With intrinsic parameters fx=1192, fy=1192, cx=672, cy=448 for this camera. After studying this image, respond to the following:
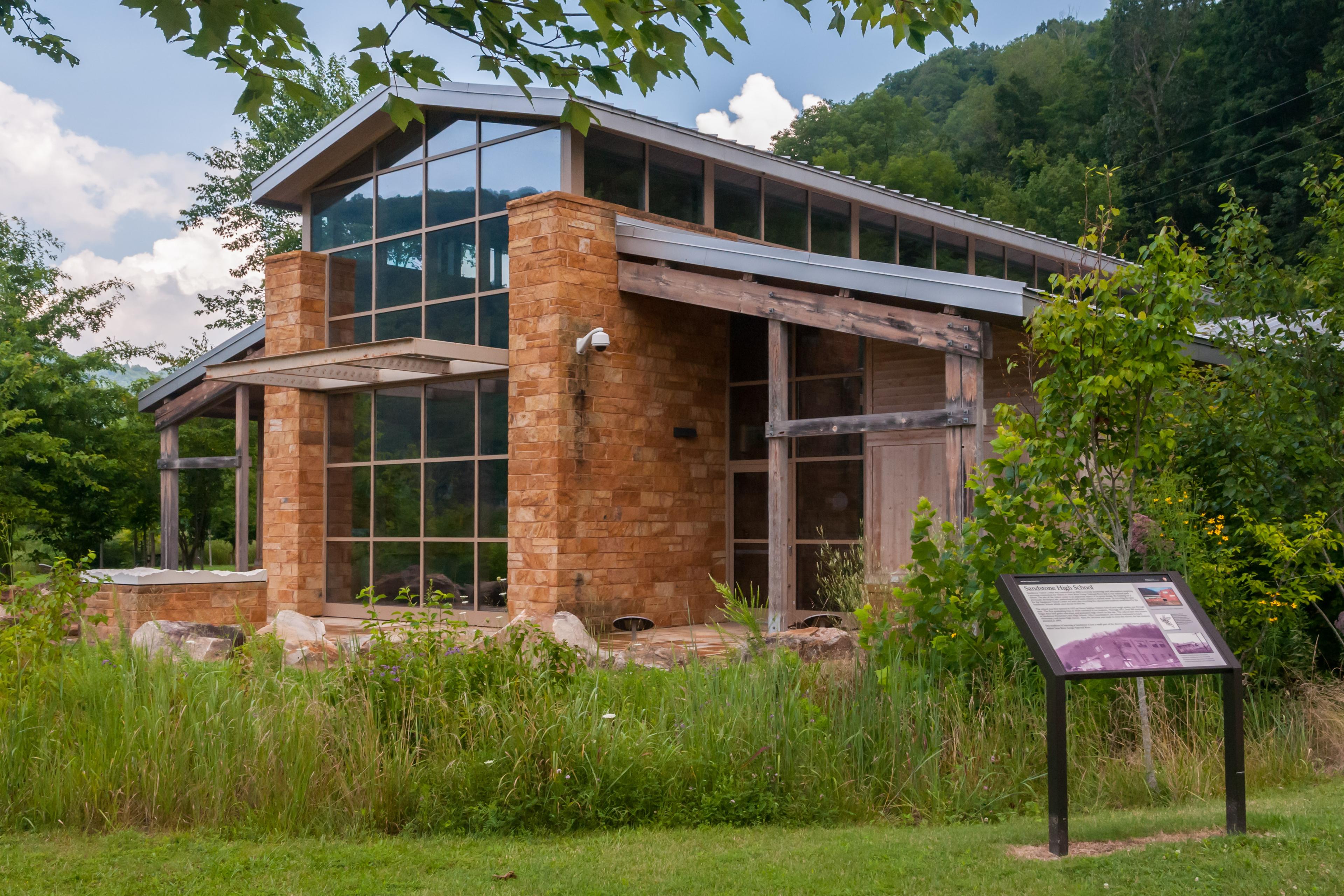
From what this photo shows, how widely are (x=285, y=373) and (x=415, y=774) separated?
9.36 meters

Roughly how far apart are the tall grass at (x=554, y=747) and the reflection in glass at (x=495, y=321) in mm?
7670

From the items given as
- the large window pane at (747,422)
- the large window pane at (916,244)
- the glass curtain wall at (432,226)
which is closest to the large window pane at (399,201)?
the glass curtain wall at (432,226)

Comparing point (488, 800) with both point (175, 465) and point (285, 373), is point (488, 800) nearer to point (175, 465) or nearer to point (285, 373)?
point (285, 373)

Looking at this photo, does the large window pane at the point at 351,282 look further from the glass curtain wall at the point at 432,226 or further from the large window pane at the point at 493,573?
the large window pane at the point at 493,573

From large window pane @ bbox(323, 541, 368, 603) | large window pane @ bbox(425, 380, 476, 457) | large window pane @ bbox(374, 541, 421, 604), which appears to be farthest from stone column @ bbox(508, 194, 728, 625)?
large window pane @ bbox(323, 541, 368, 603)

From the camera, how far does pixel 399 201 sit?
15.3 metres

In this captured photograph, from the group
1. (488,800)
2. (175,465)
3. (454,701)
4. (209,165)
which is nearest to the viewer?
(488,800)

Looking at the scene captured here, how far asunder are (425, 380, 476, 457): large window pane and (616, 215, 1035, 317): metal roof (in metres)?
2.67

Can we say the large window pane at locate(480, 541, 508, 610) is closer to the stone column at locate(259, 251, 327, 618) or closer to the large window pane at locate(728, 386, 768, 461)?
the stone column at locate(259, 251, 327, 618)

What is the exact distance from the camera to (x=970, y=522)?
714cm

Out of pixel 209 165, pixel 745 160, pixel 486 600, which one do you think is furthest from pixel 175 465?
pixel 209 165

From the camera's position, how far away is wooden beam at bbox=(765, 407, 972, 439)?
10336mm

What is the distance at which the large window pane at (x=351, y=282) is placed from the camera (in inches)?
623

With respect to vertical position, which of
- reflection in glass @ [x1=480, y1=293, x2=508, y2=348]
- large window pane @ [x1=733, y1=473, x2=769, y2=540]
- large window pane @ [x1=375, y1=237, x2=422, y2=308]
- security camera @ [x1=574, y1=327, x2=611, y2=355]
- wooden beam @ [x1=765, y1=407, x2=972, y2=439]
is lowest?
large window pane @ [x1=733, y1=473, x2=769, y2=540]
